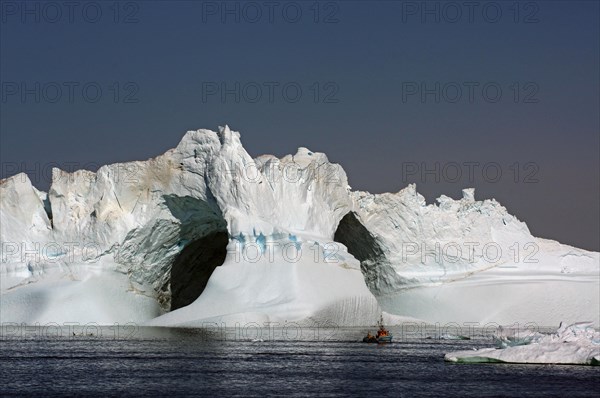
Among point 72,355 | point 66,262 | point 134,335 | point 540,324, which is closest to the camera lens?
point 72,355

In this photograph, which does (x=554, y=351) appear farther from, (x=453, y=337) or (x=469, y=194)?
(x=469, y=194)

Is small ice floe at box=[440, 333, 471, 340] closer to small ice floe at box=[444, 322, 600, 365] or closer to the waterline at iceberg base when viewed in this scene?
the waterline at iceberg base

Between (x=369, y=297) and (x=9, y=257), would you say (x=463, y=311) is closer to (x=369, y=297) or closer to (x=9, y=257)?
(x=369, y=297)

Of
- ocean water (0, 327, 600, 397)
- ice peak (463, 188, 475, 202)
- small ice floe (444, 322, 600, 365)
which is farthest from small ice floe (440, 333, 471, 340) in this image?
small ice floe (444, 322, 600, 365)

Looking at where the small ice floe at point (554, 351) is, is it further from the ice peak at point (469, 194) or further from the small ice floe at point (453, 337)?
the ice peak at point (469, 194)

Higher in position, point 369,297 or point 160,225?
point 160,225

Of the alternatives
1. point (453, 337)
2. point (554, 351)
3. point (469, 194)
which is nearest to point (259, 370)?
point (554, 351)

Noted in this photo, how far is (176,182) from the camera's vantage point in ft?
144

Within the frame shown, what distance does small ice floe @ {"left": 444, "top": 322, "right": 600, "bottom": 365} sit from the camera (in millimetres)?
27250

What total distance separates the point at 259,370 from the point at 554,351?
7.26m

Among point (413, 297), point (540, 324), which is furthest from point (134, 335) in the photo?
point (540, 324)

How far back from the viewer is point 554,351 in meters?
27.4

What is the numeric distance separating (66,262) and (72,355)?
41.9 ft

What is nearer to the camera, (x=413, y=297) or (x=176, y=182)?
(x=176, y=182)
